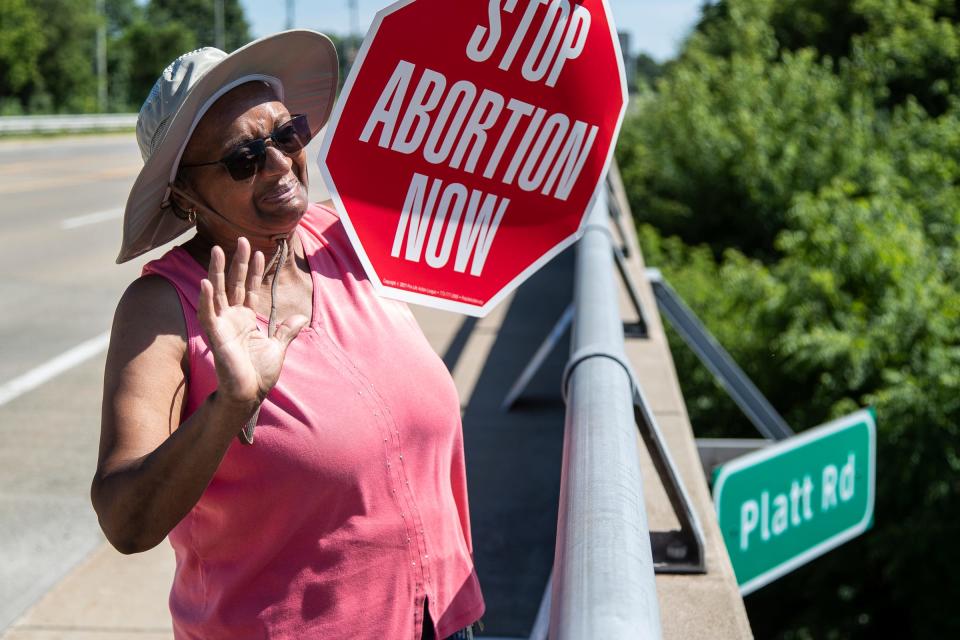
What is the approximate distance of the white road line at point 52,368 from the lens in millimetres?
7110

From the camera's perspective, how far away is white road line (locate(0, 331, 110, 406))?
7.11m

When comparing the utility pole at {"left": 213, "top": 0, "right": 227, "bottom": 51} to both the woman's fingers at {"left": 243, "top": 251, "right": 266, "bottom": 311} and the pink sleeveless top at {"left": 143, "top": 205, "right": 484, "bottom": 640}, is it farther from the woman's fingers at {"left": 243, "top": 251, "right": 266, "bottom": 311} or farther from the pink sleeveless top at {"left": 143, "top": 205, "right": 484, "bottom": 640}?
the woman's fingers at {"left": 243, "top": 251, "right": 266, "bottom": 311}

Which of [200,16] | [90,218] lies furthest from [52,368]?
[200,16]

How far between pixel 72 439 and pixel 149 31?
179 feet

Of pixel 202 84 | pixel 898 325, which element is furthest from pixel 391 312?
pixel 898 325

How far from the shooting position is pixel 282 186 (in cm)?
170

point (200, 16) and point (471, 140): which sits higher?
point (471, 140)

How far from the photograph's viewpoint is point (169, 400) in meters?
1.56

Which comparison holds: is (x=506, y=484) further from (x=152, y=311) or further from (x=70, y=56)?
(x=70, y=56)

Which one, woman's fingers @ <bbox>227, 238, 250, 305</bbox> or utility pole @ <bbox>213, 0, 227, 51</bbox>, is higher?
woman's fingers @ <bbox>227, 238, 250, 305</bbox>

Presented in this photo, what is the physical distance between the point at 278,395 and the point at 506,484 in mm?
2857

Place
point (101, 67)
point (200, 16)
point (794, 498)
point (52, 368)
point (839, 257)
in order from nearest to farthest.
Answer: point (794, 498)
point (52, 368)
point (839, 257)
point (101, 67)
point (200, 16)

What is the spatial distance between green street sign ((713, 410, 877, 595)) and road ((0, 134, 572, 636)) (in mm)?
883

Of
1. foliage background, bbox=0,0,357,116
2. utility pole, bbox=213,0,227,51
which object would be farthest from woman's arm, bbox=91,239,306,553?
utility pole, bbox=213,0,227,51
